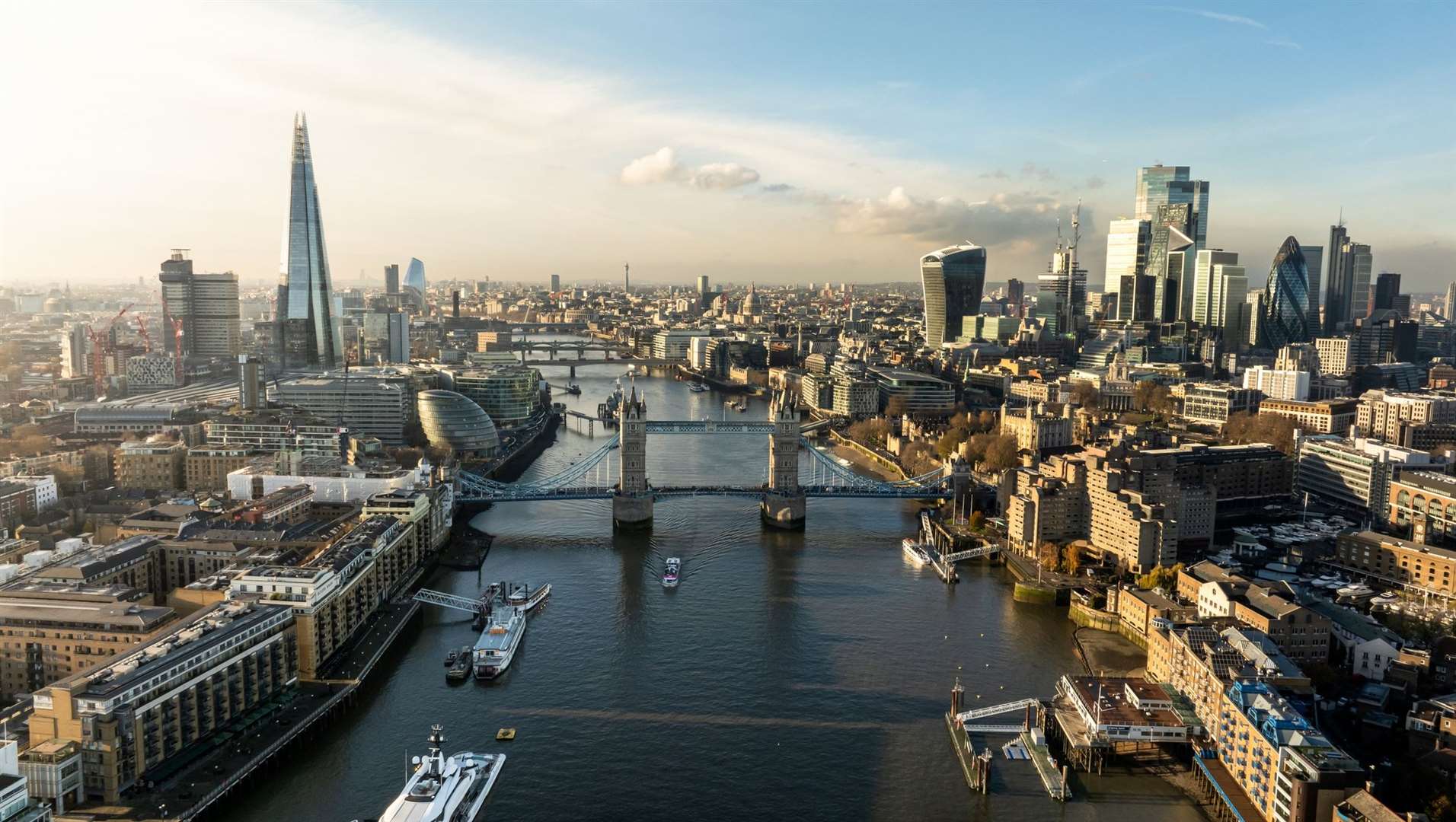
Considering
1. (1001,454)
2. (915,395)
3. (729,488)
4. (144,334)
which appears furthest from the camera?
(144,334)

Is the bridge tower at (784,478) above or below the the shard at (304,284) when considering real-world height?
below

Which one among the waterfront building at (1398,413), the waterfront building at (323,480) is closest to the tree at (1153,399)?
the waterfront building at (1398,413)

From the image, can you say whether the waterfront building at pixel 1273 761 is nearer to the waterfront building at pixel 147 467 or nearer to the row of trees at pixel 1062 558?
the row of trees at pixel 1062 558

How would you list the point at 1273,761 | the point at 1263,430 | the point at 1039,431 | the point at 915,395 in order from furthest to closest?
the point at 915,395 → the point at 1263,430 → the point at 1039,431 → the point at 1273,761

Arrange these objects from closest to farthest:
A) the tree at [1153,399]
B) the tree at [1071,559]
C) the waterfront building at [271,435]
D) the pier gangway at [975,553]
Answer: the tree at [1071,559] < the pier gangway at [975,553] < the waterfront building at [271,435] < the tree at [1153,399]

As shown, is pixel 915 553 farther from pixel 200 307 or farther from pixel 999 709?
pixel 200 307

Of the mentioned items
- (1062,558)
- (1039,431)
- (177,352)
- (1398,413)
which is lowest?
(1062,558)

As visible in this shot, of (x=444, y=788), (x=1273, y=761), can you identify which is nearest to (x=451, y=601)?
(x=444, y=788)
